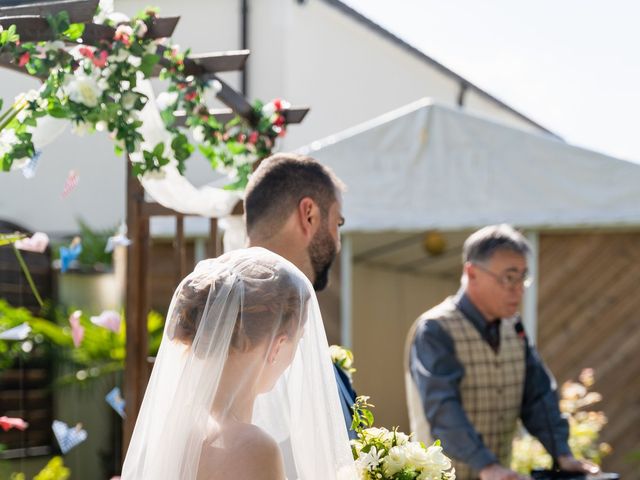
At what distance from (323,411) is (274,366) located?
209 mm

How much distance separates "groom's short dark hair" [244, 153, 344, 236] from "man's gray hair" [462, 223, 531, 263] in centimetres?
146

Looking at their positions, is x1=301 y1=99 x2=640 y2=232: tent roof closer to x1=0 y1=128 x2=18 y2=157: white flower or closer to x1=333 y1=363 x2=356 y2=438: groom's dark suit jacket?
x1=0 y1=128 x2=18 y2=157: white flower

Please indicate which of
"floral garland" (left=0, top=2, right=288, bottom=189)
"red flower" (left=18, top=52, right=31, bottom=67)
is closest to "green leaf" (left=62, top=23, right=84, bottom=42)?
"floral garland" (left=0, top=2, right=288, bottom=189)

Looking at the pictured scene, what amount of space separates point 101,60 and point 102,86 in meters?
0.12

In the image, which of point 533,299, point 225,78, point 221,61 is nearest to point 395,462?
point 221,61

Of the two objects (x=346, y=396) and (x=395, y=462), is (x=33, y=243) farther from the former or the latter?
(x=395, y=462)

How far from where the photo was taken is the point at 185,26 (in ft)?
40.0

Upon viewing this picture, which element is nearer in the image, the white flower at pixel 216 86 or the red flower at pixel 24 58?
the red flower at pixel 24 58

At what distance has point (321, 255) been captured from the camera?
302cm

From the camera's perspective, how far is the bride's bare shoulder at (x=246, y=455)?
196 centimetres

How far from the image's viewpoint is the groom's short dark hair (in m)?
3.03

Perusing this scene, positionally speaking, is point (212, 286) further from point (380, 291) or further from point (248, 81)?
point (248, 81)

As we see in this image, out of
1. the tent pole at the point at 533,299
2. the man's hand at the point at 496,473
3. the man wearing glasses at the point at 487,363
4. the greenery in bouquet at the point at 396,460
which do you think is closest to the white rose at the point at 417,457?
the greenery in bouquet at the point at 396,460

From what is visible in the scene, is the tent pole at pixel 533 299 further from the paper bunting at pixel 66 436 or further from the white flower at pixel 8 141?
the white flower at pixel 8 141
